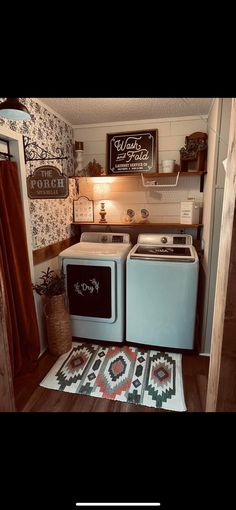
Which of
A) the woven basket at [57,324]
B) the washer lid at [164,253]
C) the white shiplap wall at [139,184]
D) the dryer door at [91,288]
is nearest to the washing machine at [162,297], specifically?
the washer lid at [164,253]

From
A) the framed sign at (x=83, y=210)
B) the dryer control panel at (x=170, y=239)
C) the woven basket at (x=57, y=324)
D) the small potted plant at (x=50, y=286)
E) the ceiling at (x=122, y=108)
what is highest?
the ceiling at (x=122, y=108)

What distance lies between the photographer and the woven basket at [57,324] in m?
2.15

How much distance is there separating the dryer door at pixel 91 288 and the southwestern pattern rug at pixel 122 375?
1.12 feet

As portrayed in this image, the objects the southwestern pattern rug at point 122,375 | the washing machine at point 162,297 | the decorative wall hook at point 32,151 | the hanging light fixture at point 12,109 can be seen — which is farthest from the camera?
the washing machine at point 162,297

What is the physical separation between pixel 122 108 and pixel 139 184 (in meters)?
0.80

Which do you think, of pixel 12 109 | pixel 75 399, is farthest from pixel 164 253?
pixel 12 109

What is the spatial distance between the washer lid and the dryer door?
300mm

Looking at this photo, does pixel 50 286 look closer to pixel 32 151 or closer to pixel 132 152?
pixel 32 151

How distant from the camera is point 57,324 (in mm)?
2170

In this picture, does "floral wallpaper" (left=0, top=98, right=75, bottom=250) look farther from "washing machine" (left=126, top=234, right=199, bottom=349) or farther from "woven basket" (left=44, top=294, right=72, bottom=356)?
"washing machine" (left=126, top=234, right=199, bottom=349)

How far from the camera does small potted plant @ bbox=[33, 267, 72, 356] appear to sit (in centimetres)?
213

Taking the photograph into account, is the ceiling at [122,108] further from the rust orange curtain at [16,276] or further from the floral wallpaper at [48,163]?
the rust orange curtain at [16,276]
